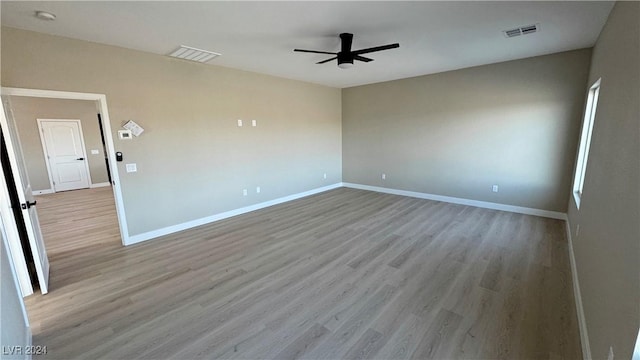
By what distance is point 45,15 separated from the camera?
2.51 meters

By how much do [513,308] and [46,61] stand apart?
5543 millimetres

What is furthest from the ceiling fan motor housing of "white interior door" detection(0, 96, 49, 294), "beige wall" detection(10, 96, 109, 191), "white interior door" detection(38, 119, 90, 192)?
"white interior door" detection(38, 119, 90, 192)

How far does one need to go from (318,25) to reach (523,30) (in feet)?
8.08

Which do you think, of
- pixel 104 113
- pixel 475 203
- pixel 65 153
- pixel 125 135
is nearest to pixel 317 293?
pixel 125 135

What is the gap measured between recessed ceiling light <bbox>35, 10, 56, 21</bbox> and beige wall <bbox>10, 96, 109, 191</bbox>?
594 cm

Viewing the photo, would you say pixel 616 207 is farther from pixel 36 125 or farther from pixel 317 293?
pixel 36 125

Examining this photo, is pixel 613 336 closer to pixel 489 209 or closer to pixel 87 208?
pixel 489 209

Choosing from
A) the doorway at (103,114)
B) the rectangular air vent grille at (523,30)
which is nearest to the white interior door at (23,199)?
the doorway at (103,114)

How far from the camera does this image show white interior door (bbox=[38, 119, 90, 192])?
7230 mm

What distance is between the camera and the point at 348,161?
24.0 ft

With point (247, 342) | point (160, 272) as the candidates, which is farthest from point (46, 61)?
point (247, 342)

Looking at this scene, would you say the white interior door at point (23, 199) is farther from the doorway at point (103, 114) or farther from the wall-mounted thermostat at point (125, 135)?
the wall-mounted thermostat at point (125, 135)

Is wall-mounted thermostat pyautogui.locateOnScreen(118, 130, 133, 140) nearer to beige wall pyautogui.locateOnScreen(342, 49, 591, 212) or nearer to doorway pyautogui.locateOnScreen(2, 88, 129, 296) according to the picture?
doorway pyautogui.locateOnScreen(2, 88, 129, 296)

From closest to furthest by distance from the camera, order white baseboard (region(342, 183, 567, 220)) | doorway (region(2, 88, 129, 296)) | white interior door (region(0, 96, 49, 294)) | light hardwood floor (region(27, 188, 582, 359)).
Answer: light hardwood floor (region(27, 188, 582, 359)) < white interior door (region(0, 96, 49, 294)) < doorway (region(2, 88, 129, 296)) < white baseboard (region(342, 183, 567, 220))
